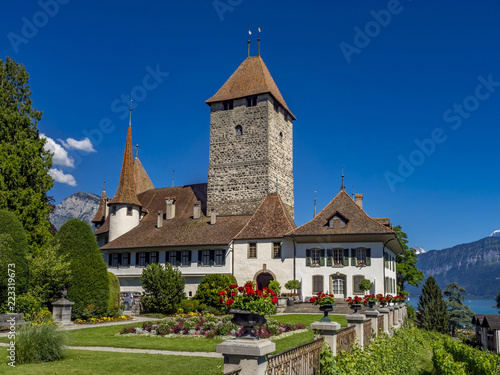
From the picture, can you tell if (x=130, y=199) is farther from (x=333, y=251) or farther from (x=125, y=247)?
(x=333, y=251)

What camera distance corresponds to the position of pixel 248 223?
40312mm

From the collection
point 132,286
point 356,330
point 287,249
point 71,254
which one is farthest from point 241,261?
point 356,330

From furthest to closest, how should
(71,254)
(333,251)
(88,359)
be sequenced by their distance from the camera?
(333,251), (71,254), (88,359)

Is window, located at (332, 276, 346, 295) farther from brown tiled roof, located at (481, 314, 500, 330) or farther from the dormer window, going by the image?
brown tiled roof, located at (481, 314, 500, 330)

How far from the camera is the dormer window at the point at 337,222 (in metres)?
35.6

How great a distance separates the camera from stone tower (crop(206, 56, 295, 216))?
43.8 m

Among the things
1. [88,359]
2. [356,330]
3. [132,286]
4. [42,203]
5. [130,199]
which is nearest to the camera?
[88,359]

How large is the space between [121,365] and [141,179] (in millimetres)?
44188

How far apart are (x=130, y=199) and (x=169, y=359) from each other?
34.3 m

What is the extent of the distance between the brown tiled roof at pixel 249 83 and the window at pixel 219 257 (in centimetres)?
1453

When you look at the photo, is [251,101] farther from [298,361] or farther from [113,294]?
[298,361]

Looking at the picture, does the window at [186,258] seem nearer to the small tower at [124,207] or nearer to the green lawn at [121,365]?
the small tower at [124,207]

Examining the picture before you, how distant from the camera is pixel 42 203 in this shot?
1039 inches

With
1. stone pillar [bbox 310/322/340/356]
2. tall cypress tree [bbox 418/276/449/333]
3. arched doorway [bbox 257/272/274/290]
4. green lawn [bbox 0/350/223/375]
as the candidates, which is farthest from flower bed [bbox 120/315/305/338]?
tall cypress tree [bbox 418/276/449/333]
